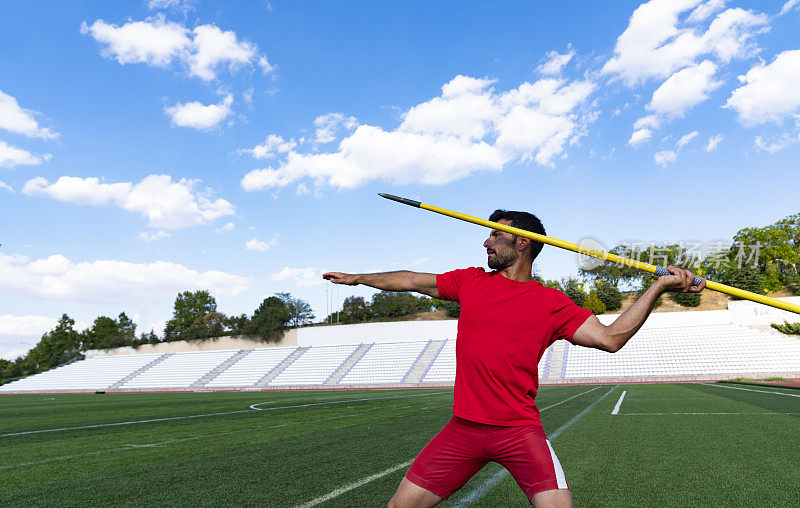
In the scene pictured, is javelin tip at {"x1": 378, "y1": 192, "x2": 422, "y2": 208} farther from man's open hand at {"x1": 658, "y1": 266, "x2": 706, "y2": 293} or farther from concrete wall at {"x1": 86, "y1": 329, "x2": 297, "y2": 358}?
concrete wall at {"x1": 86, "y1": 329, "x2": 297, "y2": 358}

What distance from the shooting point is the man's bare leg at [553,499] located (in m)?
2.34

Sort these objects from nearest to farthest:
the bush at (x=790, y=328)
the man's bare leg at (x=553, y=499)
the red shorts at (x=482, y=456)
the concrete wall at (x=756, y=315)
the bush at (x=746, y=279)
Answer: the man's bare leg at (x=553, y=499)
the red shorts at (x=482, y=456)
the bush at (x=790, y=328)
the concrete wall at (x=756, y=315)
the bush at (x=746, y=279)

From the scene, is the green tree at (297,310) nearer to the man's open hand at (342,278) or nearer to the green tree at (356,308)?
the green tree at (356,308)

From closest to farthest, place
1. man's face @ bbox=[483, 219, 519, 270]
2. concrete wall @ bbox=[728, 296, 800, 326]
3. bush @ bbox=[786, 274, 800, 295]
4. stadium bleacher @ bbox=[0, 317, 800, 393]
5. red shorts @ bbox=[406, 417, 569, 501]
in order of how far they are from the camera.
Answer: red shorts @ bbox=[406, 417, 569, 501] < man's face @ bbox=[483, 219, 519, 270] < stadium bleacher @ bbox=[0, 317, 800, 393] < concrete wall @ bbox=[728, 296, 800, 326] < bush @ bbox=[786, 274, 800, 295]

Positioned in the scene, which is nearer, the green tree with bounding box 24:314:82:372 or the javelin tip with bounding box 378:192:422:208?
the javelin tip with bounding box 378:192:422:208

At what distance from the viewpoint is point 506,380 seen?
8.53ft

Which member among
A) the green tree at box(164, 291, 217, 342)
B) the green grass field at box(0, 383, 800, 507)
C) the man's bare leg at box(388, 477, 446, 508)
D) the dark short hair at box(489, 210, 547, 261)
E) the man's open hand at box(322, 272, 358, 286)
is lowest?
the green grass field at box(0, 383, 800, 507)

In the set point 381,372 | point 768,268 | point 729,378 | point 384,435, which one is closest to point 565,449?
point 384,435

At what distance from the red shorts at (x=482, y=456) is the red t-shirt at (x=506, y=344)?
0.21 feet

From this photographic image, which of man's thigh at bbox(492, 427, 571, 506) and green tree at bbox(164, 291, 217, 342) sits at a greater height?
green tree at bbox(164, 291, 217, 342)

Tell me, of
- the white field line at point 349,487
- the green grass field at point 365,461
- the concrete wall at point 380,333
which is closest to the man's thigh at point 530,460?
the green grass field at point 365,461

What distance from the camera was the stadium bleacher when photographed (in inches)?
1366

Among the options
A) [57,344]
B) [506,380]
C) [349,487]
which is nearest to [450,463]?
[506,380]

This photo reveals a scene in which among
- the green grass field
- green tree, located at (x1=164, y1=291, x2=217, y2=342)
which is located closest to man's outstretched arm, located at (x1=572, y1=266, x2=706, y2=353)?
the green grass field
